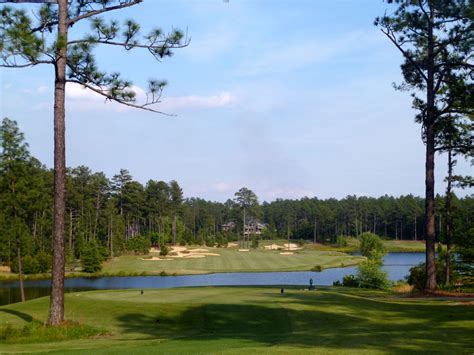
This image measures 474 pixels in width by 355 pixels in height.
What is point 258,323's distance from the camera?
628 inches

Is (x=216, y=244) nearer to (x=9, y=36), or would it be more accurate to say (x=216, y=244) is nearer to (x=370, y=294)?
(x=370, y=294)

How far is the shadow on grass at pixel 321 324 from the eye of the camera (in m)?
11.6

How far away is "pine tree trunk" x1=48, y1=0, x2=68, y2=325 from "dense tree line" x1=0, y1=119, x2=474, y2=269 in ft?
65.9

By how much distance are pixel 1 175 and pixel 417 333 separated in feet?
114

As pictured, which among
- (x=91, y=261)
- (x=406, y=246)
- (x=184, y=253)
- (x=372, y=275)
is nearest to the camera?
(x=372, y=275)

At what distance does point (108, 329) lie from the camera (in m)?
15.9

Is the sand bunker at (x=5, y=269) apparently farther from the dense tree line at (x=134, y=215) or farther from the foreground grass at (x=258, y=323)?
the foreground grass at (x=258, y=323)

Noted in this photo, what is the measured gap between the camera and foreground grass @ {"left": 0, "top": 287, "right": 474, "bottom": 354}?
37.3 ft

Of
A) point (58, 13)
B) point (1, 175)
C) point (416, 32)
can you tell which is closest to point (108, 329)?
point (58, 13)

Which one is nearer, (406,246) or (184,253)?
(184,253)

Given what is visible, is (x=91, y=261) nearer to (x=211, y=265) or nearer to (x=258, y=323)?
(x=211, y=265)

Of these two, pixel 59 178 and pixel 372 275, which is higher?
pixel 59 178

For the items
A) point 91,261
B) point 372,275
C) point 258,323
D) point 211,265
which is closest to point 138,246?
point 211,265

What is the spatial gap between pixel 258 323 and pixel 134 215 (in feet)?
354
